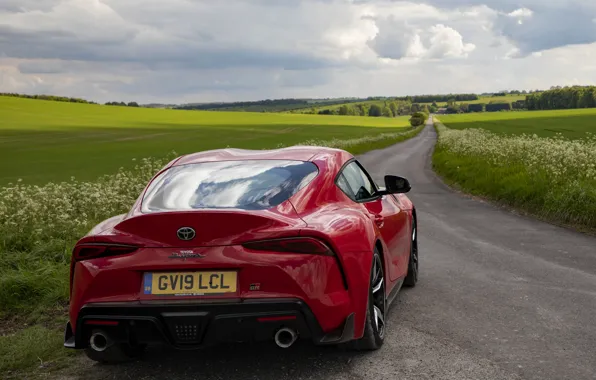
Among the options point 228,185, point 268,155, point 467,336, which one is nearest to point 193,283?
point 228,185

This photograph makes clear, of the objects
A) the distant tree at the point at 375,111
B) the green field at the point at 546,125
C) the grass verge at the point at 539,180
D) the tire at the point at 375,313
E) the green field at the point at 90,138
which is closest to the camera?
the tire at the point at 375,313

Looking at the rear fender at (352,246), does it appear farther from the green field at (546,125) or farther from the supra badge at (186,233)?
Result: the green field at (546,125)

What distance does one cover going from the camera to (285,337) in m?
3.87

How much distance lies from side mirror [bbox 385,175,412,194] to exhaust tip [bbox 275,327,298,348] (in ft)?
7.12

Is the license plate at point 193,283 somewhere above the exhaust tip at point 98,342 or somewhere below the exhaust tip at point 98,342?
above

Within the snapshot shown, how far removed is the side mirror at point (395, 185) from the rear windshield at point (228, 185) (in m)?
1.13

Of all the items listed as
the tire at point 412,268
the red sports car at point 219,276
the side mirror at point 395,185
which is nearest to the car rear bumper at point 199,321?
the red sports car at point 219,276

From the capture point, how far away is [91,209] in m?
10.4

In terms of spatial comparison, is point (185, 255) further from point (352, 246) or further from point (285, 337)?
point (352, 246)

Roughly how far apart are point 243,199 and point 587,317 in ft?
10.4

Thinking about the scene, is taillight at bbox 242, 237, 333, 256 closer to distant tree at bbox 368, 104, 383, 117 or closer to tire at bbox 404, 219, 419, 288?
tire at bbox 404, 219, 419, 288

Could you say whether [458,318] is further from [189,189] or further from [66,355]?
[66,355]

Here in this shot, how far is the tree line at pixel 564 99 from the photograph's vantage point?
141637 millimetres

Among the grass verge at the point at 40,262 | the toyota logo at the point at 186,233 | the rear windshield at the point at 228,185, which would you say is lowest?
the grass verge at the point at 40,262
